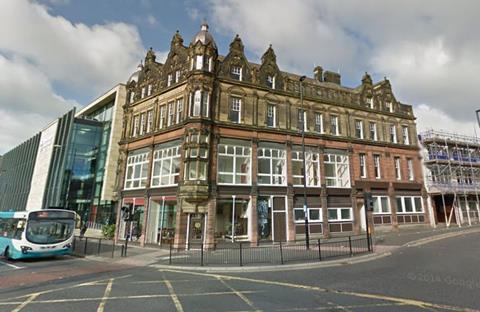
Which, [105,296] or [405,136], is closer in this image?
[105,296]

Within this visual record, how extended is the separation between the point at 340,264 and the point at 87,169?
129 ft

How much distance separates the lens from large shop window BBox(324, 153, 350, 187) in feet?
81.3

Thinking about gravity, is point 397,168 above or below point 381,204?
above

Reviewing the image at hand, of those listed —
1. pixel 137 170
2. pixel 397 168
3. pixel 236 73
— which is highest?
pixel 236 73

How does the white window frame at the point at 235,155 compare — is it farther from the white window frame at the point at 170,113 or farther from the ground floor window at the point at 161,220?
the white window frame at the point at 170,113

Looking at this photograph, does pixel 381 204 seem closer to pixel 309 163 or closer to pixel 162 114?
pixel 309 163

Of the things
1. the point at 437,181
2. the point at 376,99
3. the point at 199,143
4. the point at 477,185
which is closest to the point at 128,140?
the point at 199,143

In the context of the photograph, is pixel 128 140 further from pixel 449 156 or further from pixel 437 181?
pixel 449 156

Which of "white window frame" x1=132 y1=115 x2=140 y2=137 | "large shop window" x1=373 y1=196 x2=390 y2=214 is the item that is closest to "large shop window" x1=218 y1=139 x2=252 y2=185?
"white window frame" x1=132 y1=115 x2=140 y2=137

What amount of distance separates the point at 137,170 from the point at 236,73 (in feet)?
42.8

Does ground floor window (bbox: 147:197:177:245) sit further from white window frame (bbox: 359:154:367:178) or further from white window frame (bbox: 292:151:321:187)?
white window frame (bbox: 359:154:367:178)

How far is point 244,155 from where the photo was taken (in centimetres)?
2153

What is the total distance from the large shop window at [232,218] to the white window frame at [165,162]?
14.5 feet

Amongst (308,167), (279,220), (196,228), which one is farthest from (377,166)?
(196,228)
